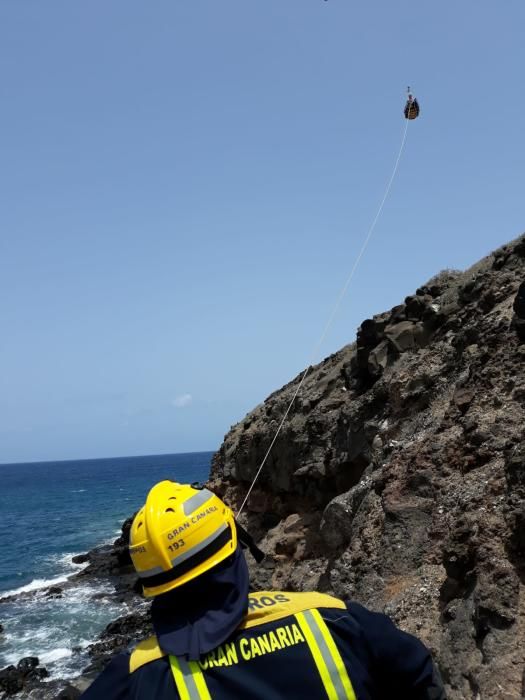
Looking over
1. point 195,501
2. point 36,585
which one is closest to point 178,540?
point 195,501

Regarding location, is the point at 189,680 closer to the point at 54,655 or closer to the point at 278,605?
the point at 278,605

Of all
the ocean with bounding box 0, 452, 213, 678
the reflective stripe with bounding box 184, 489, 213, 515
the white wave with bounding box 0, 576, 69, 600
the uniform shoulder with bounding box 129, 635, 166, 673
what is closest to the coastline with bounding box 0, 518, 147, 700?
the white wave with bounding box 0, 576, 69, 600

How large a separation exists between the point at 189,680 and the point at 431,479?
843 cm

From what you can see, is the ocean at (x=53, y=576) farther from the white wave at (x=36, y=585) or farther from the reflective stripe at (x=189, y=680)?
the reflective stripe at (x=189, y=680)

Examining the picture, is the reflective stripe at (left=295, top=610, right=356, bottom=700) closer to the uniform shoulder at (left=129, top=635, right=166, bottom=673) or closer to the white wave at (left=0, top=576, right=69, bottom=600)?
the uniform shoulder at (left=129, top=635, right=166, bottom=673)

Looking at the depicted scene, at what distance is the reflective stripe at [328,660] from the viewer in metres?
2.08

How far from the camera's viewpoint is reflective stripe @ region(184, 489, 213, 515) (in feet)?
7.41

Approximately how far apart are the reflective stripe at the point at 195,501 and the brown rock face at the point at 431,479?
5146mm

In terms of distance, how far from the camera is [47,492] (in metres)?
109

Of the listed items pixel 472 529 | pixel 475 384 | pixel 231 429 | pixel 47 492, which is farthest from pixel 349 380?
pixel 47 492

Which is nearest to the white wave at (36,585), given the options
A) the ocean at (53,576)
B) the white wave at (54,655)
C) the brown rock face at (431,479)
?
the ocean at (53,576)

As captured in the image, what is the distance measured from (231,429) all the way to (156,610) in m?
26.5

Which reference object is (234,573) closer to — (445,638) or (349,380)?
(445,638)

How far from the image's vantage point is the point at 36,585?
3566cm
